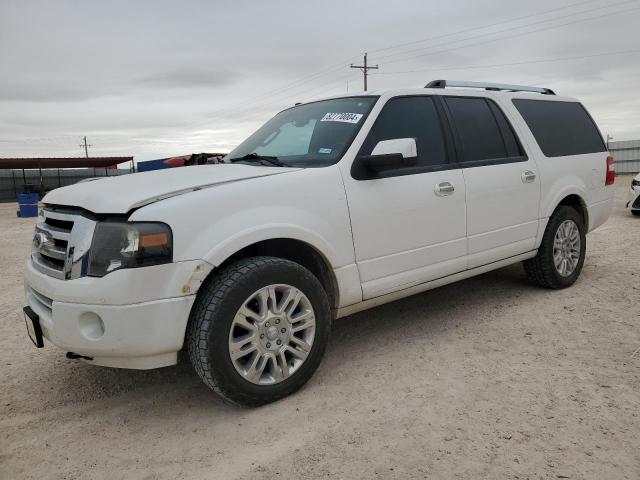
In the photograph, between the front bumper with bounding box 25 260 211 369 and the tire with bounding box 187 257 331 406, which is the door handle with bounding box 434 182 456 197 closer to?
the tire with bounding box 187 257 331 406

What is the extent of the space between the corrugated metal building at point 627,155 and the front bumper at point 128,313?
3340cm

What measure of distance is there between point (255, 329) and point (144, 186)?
1.03m

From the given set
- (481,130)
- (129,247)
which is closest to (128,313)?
(129,247)

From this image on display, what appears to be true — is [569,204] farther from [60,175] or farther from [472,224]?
[60,175]

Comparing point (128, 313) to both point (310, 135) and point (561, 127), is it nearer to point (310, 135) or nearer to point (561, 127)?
point (310, 135)

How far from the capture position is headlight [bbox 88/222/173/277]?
252cm

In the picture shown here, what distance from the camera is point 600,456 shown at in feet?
7.68

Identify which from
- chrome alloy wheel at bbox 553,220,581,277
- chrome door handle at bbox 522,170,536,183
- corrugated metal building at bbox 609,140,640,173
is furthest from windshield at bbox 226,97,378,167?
corrugated metal building at bbox 609,140,640,173

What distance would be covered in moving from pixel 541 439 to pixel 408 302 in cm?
237

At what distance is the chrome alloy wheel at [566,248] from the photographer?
4867 millimetres

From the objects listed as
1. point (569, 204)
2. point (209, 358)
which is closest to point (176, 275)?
point (209, 358)

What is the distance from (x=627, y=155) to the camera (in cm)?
3058

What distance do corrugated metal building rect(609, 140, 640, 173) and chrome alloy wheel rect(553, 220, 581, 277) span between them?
29.6 m

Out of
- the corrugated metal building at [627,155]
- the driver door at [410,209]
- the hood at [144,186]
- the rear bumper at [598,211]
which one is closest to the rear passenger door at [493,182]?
the driver door at [410,209]
